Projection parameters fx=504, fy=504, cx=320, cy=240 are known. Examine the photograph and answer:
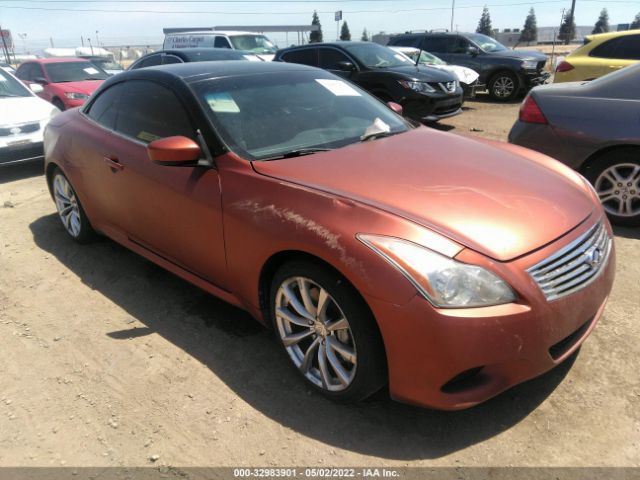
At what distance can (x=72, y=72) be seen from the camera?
1071 cm

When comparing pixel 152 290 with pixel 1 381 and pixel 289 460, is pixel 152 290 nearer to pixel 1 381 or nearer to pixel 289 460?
pixel 1 381

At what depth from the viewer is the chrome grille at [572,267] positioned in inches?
80.6

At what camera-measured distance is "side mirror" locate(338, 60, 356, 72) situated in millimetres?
8913

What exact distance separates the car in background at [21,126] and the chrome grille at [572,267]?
652 centimetres

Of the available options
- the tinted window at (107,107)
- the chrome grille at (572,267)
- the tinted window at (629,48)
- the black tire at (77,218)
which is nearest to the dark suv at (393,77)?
the tinted window at (629,48)

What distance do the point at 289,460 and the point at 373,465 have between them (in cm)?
36

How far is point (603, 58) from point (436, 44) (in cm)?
624

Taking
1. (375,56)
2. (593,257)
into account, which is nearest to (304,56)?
(375,56)

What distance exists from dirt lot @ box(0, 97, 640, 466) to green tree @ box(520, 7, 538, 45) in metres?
95.4

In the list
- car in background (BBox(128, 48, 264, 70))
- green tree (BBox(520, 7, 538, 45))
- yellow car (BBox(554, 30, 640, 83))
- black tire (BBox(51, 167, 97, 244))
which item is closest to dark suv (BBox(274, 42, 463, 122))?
car in background (BBox(128, 48, 264, 70))

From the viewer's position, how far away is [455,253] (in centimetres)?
200

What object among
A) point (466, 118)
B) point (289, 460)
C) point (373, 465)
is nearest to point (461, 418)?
point (373, 465)

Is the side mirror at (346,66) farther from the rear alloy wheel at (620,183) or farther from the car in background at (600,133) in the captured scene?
the rear alloy wheel at (620,183)

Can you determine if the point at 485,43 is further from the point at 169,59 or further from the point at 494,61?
the point at 169,59
